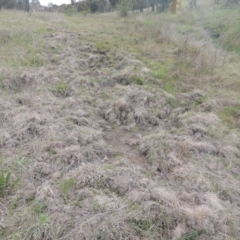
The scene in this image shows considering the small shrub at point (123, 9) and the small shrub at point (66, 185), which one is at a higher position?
the small shrub at point (123, 9)

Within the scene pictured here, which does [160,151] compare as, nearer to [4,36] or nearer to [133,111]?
[133,111]

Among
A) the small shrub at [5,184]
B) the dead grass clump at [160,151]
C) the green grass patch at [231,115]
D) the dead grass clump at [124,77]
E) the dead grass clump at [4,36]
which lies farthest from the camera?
A: the dead grass clump at [4,36]

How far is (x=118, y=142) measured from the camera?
3223 mm

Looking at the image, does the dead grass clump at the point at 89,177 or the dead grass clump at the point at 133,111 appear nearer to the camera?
the dead grass clump at the point at 89,177

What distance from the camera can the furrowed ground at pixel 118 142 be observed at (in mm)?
2010

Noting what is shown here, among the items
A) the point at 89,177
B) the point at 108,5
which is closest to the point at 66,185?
the point at 89,177

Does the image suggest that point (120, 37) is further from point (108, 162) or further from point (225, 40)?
point (108, 162)

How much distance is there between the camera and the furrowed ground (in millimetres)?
2010

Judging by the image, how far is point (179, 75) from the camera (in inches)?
197

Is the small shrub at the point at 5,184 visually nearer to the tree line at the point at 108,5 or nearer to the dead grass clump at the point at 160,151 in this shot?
the dead grass clump at the point at 160,151

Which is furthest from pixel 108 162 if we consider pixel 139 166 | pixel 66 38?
pixel 66 38

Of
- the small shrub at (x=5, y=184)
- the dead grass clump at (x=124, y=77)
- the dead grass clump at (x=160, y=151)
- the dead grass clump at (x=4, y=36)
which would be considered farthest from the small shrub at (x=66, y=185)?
the dead grass clump at (x=4, y=36)

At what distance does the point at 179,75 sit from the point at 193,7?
33.2ft

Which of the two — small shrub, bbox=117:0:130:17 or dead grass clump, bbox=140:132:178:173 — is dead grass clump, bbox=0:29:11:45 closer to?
dead grass clump, bbox=140:132:178:173
